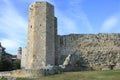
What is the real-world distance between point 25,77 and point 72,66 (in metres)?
8.45

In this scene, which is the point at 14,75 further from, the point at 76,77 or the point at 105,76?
the point at 105,76

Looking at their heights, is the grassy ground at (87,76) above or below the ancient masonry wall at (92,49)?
below

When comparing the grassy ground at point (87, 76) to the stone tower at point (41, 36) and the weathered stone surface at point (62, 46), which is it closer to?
the weathered stone surface at point (62, 46)

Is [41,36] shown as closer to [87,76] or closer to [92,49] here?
[92,49]

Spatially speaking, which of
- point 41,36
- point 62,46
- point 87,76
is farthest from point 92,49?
point 87,76

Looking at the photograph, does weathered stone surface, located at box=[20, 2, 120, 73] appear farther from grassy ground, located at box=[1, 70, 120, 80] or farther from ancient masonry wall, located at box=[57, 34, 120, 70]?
grassy ground, located at box=[1, 70, 120, 80]

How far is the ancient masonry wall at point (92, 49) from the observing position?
132 feet

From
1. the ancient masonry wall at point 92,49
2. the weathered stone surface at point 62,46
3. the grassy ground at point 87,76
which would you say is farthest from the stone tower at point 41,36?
the grassy ground at point 87,76

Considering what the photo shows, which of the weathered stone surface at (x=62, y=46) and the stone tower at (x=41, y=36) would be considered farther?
the weathered stone surface at (x=62, y=46)

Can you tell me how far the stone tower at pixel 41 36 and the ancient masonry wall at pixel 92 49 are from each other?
1.96 meters

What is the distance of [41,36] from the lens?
128 feet

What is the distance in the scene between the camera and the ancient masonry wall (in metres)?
40.2

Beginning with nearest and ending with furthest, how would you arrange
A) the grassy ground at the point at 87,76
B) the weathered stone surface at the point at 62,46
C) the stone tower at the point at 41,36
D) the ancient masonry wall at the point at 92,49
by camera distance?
1. the grassy ground at the point at 87,76
2. the stone tower at the point at 41,36
3. the weathered stone surface at the point at 62,46
4. the ancient masonry wall at the point at 92,49

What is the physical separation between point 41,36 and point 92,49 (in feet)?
21.8
